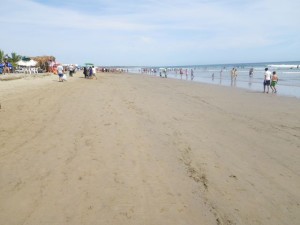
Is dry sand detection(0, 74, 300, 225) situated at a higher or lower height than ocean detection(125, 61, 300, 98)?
higher

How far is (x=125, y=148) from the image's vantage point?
653cm

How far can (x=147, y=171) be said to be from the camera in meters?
5.28

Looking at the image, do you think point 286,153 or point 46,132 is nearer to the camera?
point 286,153

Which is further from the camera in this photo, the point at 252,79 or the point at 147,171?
the point at 252,79

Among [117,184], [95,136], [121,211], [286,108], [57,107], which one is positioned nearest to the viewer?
[121,211]

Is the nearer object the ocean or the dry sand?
the dry sand

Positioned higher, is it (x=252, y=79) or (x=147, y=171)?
(x=147, y=171)

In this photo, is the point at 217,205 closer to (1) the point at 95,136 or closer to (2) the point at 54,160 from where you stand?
(2) the point at 54,160

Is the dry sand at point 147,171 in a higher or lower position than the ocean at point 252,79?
higher

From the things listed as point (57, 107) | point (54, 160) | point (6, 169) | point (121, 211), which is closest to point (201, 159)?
point (121, 211)

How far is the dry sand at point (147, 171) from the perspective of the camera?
3.93 m

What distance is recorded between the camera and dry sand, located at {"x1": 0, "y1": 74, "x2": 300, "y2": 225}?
3.93m

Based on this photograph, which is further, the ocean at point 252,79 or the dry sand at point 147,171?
the ocean at point 252,79

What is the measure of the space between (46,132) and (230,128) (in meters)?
5.15
